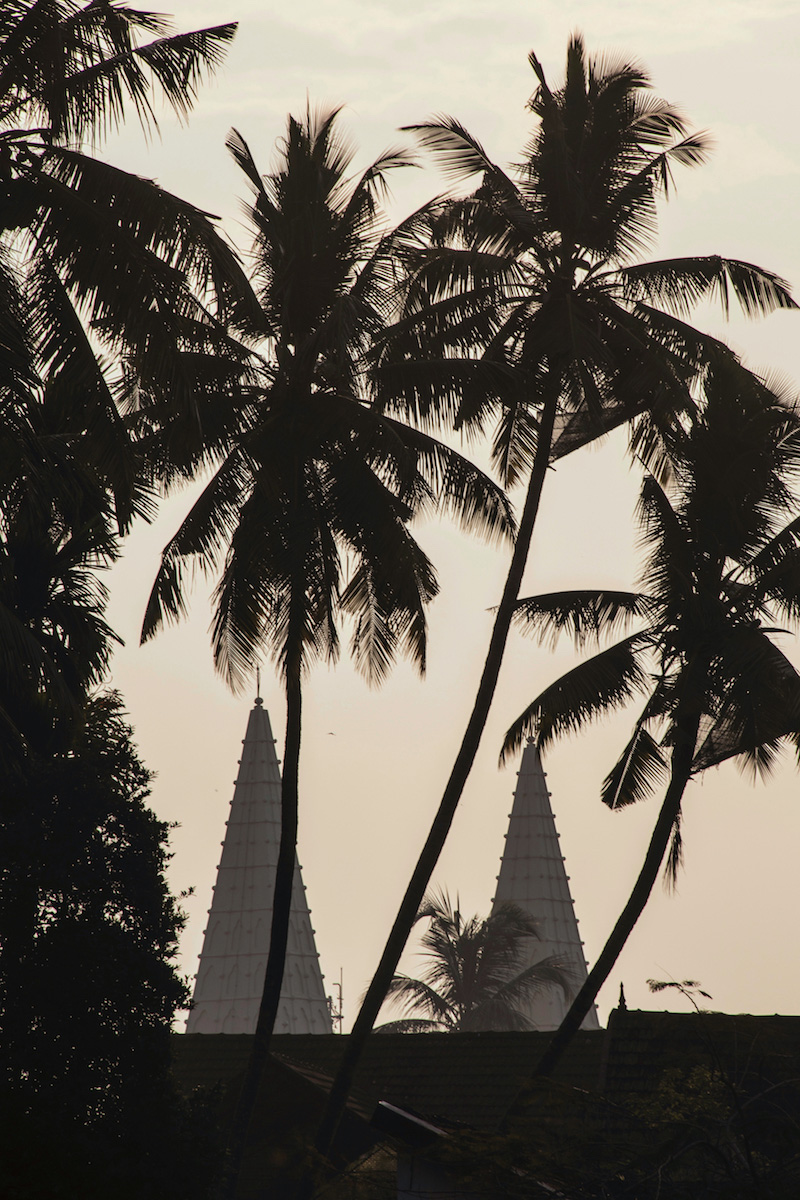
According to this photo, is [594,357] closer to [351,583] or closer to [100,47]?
[351,583]

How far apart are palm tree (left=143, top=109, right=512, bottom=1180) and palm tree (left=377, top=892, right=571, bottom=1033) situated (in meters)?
29.0

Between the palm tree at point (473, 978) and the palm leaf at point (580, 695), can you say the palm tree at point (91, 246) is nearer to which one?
the palm leaf at point (580, 695)

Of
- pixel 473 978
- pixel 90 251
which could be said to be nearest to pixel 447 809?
pixel 90 251

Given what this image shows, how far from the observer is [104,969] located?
1695 cm

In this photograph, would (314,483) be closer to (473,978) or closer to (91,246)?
(91,246)

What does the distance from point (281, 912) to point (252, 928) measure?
30.9m

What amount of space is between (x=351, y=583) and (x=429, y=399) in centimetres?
288

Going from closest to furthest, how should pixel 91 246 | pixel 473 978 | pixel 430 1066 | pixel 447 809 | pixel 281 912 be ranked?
pixel 91 246 < pixel 281 912 < pixel 447 809 < pixel 430 1066 < pixel 473 978

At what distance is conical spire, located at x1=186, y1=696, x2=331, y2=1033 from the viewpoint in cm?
4909

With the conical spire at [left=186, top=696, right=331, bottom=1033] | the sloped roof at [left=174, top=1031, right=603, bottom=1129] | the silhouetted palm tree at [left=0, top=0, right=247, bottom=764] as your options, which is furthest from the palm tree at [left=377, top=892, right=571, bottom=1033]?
the silhouetted palm tree at [left=0, top=0, right=247, bottom=764]

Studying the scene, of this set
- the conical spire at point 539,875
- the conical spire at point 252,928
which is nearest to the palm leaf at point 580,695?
the conical spire at point 252,928

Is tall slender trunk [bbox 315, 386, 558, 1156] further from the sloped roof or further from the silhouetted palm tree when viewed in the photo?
the silhouetted palm tree

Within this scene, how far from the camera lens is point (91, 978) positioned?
1695 cm

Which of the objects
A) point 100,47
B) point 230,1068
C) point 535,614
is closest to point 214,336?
point 100,47
